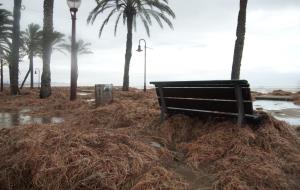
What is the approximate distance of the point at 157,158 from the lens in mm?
4465

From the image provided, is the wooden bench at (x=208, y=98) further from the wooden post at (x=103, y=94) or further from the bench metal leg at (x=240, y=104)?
the wooden post at (x=103, y=94)

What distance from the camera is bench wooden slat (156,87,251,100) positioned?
17.0 feet

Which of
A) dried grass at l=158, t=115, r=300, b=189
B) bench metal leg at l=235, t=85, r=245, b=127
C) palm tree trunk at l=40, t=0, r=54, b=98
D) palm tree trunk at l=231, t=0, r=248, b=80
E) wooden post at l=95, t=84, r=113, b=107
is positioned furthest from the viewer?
palm tree trunk at l=40, t=0, r=54, b=98

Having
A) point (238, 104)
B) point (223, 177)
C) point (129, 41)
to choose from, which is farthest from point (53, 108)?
point (129, 41)

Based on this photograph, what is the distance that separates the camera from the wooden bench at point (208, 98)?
5.14 m

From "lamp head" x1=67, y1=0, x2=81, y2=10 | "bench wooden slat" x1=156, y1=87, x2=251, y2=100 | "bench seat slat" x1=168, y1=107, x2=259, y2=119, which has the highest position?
"lamp head" x1=67, y1=0, x2=81, y2=10

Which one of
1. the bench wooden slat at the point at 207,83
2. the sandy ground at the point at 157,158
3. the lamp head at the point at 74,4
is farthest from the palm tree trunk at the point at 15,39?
the bench wooden slat at the point at 207,83

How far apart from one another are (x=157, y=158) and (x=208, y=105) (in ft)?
5.46

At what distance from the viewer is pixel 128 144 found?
468 centimetres

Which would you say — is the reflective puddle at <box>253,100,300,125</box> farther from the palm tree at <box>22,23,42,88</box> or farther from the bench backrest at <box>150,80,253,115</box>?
the palm tree at <box>22,23,42,88</box>

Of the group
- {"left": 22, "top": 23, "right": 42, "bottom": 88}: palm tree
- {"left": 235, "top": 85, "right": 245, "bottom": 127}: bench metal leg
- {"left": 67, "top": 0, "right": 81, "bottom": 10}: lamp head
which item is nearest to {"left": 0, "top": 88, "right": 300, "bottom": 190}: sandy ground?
{"left": 235, "top": 85, "right": 245, "bottom": 127}: bench metal leg

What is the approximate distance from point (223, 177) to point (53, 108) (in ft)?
29.0

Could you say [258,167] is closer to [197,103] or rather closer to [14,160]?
[197,103]

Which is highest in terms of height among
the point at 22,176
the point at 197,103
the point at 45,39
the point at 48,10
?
the point at 48,10
